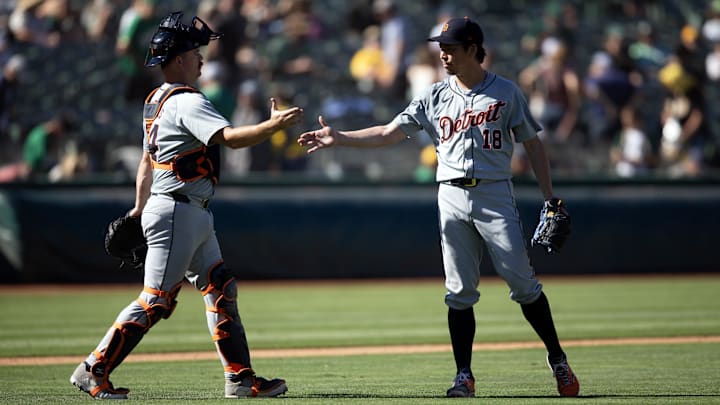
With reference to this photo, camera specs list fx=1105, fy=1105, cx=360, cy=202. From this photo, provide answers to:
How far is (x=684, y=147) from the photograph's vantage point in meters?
17.5

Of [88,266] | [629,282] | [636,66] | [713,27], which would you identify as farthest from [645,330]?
[713,27]

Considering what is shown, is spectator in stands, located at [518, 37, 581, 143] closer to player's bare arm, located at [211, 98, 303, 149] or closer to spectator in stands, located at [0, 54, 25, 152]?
spectator in stands, located at [0, 54, 25, 152]

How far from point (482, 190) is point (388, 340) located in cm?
350

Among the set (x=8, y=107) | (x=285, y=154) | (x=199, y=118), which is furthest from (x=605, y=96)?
(x=199, y=118)

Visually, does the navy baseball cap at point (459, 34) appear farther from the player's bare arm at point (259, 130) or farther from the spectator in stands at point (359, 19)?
the spectator in stands at point (359, 19)

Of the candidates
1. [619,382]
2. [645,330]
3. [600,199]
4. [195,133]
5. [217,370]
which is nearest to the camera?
[195,133]

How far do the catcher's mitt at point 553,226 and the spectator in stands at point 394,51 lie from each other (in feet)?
37.1

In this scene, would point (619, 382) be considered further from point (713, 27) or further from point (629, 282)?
point (713, 27)

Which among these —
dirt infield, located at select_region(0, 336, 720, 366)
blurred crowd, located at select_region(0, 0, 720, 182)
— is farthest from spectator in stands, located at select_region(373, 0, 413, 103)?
dirt infield, located at select_region(0, 336, 720, 366)

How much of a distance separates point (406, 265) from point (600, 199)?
2.85 meters

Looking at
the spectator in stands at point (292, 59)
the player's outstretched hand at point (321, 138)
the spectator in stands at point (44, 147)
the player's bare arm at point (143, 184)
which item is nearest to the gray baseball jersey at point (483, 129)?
the player's outstretched hand at point (321, 138)

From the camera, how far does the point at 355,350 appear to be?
28.5 feet

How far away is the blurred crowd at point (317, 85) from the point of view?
52.9 feet

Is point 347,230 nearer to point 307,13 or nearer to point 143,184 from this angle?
point 307,13
